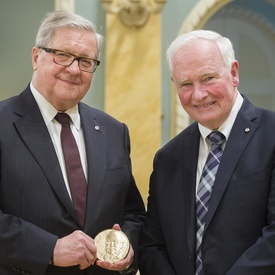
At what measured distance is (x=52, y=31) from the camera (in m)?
2.54

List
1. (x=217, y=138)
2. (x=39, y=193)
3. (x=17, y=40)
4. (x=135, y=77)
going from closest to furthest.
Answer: (x=39, y=193) < (x=217, y=138) < (x=135, y=77) < (x=17, y=40)

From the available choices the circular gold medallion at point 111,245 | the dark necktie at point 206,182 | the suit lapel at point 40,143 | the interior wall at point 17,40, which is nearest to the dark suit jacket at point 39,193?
the suit lapel at point 40,143

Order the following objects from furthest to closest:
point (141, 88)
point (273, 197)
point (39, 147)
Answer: point (141, 88) < point (39, 147) < point (273, 197)

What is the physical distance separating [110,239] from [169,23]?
146 inches

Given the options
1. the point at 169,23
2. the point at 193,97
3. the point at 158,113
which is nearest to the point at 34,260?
the point at 193,97

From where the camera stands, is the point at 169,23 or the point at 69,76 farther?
the point at 169,23

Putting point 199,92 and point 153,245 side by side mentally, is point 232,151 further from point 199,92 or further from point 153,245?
point 153,245

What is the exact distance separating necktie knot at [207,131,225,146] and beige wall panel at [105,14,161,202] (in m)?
3.02

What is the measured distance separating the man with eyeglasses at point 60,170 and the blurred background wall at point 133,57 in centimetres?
277

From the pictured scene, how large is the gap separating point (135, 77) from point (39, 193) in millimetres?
3275

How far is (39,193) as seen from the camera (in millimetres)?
2398

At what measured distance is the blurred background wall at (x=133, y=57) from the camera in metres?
5.54

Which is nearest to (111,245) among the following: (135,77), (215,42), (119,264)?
(119,264)

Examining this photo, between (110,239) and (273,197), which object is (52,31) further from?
(273,197)
